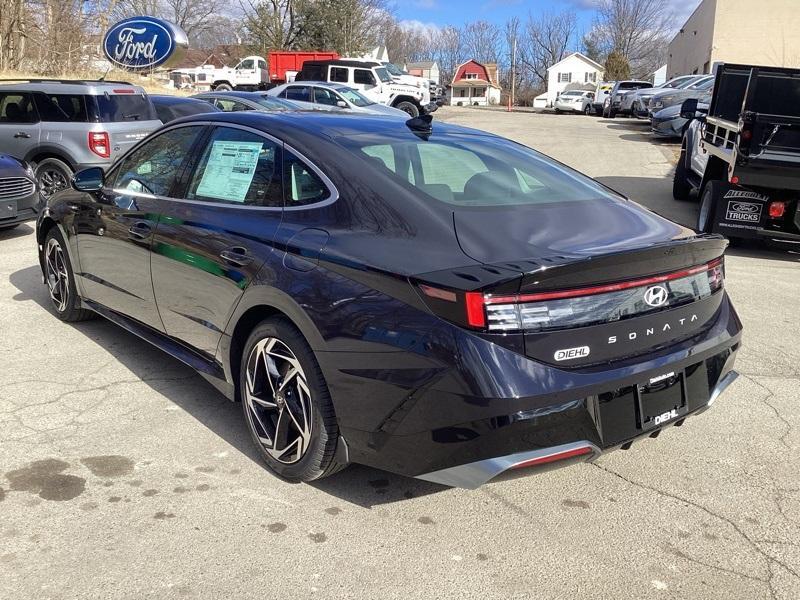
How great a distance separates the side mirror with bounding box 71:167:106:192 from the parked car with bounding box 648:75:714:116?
21119 mm

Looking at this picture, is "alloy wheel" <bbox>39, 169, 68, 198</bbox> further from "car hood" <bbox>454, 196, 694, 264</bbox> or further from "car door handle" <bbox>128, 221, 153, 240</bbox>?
"car hood" <bbox>454, 196, 694, 264</bbox>

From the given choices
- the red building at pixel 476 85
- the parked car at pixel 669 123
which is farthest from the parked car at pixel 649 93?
the red building at pixel 476 85

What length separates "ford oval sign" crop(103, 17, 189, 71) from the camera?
26641mm

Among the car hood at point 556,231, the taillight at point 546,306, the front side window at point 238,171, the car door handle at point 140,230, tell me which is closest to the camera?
the taillight at point 546,306

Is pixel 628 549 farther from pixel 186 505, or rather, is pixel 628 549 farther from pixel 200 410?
pixel 200 410

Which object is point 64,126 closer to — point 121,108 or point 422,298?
point 121,108

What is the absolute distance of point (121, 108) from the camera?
11.0 metres

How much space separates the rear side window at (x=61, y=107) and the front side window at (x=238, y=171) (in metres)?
7.55

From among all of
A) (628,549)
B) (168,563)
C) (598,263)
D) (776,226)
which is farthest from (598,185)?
(776,226)

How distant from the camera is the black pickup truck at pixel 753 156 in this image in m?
7.79

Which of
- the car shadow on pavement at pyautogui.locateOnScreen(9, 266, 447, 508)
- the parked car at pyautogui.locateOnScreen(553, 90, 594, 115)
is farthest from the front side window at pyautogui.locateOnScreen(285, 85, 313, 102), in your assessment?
the parked car at pyautogui.locateOnScreen(553, 90, 594, 115)

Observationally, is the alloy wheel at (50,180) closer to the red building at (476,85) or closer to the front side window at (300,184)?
the front side window at (300,184)

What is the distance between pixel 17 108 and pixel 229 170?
8.73 meters

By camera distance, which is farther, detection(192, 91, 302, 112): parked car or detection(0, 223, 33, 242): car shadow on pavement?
detection(192, 91, 302, 112): parked car
